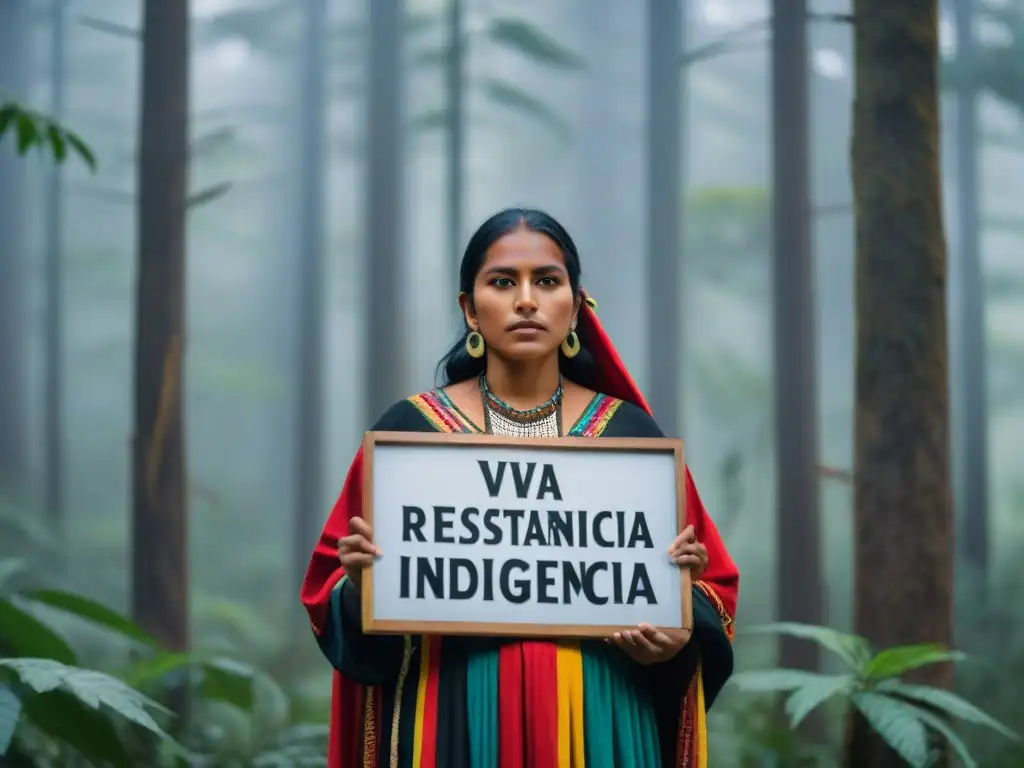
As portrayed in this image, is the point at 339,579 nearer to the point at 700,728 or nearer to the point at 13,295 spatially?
the point at 700,728

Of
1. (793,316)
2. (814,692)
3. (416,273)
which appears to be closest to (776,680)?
(814,692)

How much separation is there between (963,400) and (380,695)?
4598 millimetres

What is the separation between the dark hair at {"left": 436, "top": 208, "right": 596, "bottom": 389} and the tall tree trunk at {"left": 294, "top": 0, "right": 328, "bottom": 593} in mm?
4509

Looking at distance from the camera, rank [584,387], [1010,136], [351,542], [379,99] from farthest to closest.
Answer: [379,99] < [1010,136] < [584,387] < [351,542]

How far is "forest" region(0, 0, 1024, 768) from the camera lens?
5082 millimetres

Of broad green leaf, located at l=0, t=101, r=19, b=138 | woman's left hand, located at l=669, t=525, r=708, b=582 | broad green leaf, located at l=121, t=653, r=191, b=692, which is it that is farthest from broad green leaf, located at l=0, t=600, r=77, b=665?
woman's left hand, located at l=669, t=525, r=708, b=582

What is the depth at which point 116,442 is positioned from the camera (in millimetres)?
6074

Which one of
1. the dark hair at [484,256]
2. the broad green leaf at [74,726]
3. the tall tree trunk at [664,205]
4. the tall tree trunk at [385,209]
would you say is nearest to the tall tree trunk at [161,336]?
the tall tree trunk at [385,209]

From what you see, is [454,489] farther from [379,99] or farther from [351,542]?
[379,99]

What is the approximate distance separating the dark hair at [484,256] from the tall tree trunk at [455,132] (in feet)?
13.3

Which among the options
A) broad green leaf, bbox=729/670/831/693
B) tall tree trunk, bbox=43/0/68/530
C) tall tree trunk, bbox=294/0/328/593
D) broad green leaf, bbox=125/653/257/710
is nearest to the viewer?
broad green leaf, bbox=729/670/831/693

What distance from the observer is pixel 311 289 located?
7176 millimetres

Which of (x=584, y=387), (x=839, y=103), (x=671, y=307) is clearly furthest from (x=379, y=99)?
(x=584, y=387)

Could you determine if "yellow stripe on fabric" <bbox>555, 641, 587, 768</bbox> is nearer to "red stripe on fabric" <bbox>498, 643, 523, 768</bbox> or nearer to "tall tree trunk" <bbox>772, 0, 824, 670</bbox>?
"red stripe on fabric" <bbox>498, 643, 523, 768</bbox>
